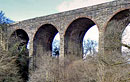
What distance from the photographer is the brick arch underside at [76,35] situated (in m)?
13.7

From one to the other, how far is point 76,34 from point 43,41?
11.5 feet

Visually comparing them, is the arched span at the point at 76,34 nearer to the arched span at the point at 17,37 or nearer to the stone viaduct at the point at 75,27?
the stone viaduct at the point at 75,27

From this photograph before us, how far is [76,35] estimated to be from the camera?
578 inches

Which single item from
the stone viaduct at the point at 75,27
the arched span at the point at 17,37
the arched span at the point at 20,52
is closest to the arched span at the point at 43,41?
the stone viaduct at the point at 75,27

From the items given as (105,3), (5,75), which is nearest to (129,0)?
(105,3)

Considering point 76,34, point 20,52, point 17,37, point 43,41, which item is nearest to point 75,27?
point 76,34

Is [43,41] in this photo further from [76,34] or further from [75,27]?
[75,27]

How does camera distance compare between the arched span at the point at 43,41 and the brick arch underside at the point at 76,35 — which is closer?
the brick arch underside at the point at 76,35

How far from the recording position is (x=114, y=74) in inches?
334

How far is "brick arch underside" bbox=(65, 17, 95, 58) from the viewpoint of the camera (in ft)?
44.8

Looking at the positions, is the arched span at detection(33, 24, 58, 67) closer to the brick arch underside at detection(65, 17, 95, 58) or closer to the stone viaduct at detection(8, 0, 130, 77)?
the stone viaduct at detection(8, 0, 130, 77)

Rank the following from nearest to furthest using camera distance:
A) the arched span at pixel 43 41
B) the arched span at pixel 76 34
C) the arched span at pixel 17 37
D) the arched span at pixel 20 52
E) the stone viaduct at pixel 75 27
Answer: the stone viaduct at pixel 75 27
the arched span at pixel 76 34
the arched span at pixel 20 52
the arched span at pixel 43 41
the arched span at pixel 17 37

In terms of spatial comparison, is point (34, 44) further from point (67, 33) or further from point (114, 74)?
point (114, 74)

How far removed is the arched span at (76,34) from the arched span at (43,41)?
6.49 ft
